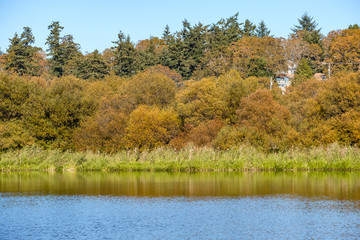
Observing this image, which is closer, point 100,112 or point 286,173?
point 286,173

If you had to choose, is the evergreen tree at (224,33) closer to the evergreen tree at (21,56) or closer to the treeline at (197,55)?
the treeline at (197,55)

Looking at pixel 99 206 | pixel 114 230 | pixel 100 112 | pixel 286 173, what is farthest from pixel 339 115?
pixel 114 230

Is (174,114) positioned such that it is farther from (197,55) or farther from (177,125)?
(197,55)

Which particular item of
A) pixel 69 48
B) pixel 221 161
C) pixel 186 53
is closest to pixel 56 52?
pixel 69 48

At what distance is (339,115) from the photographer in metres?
54.0

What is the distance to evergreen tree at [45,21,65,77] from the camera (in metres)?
103

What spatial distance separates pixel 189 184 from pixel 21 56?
67395mm

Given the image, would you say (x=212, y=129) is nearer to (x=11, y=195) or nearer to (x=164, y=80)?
(x=164, y=80)

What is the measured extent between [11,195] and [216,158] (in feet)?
63.3

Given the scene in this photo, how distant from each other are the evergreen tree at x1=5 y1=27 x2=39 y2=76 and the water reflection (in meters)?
52.9

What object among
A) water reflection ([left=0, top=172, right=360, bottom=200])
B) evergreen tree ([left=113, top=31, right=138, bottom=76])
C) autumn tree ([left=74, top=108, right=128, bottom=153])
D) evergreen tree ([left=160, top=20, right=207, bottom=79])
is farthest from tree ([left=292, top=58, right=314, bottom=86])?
water reflection ([left=0, top=172, right=360, bottom=200])

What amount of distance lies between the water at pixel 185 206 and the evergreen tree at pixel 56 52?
61027mm

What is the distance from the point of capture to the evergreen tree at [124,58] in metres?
96.9

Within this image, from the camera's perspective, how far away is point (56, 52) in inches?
4077
